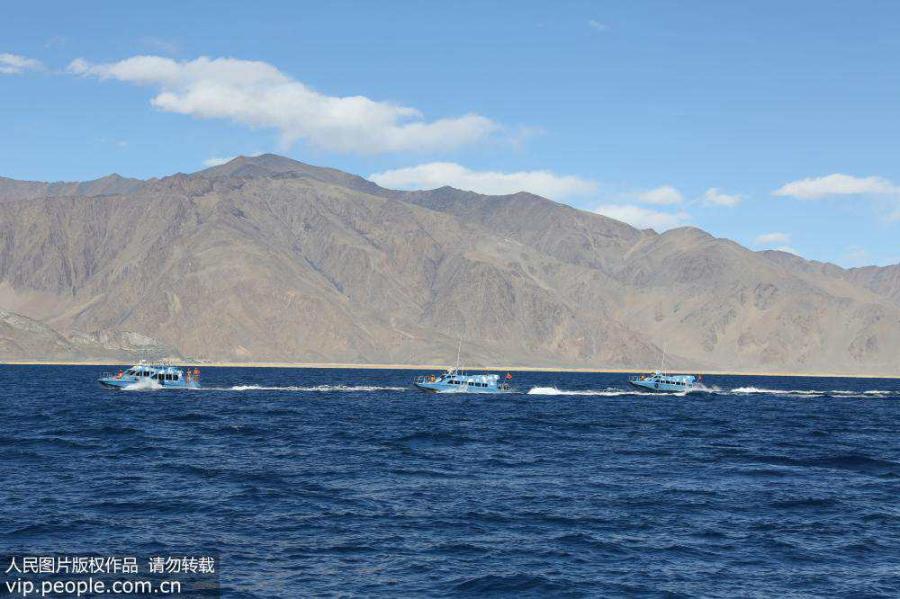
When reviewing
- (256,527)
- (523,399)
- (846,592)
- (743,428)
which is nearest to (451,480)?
(256,527)

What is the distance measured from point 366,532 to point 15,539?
14067 millimetres

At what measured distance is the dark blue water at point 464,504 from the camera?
36.6 metres

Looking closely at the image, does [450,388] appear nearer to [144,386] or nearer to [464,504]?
[144,386]

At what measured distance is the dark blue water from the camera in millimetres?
36562

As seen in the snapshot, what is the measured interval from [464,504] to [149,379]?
115 meters

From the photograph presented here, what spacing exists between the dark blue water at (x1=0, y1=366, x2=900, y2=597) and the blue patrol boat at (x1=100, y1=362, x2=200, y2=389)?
5228cm

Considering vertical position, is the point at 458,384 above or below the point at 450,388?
above

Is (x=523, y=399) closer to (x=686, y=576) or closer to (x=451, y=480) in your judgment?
(x=451, y=480)

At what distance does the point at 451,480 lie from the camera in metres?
57.3

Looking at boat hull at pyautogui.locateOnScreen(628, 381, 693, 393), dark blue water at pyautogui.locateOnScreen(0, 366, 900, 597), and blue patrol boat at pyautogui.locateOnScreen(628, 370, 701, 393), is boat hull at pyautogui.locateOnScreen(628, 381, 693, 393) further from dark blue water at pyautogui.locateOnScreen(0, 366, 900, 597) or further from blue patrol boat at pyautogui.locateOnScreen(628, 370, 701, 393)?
dark blue water at pyautogui.locateOnScreen(0, 366, 900, 597)

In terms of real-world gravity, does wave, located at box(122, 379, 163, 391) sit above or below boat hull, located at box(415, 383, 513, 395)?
above

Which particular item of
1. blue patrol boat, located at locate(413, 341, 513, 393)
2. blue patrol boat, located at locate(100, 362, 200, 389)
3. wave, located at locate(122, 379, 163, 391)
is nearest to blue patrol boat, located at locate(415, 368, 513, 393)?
blue patrol boat, located at locate(413, 341, 513, 393)

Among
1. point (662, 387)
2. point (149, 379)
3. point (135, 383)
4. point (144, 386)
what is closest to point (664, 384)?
point (662, 387)

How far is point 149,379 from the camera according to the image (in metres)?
154
